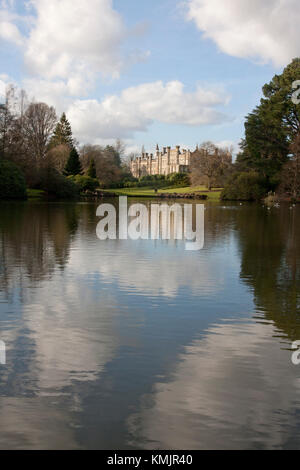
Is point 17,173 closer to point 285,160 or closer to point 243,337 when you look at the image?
point 285,160

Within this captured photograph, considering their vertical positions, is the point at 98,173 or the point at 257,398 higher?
the point at 98,173

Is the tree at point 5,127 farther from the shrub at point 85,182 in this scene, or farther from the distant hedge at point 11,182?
the shrub at point 85,182

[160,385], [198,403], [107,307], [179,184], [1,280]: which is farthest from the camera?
[179,184]

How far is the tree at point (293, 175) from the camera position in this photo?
151 ft

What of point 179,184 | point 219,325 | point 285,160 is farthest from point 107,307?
point 179,184

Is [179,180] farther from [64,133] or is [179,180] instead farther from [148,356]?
[148,356]

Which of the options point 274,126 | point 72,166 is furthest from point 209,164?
point 72,166

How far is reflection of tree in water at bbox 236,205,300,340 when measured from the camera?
5.79m

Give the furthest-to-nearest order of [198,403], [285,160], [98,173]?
[98,173] → [285,160] → [198,403]

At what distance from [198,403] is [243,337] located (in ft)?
5.42

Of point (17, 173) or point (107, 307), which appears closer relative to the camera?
point (107, 307)

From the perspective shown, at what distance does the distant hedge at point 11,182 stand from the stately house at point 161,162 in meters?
94.2

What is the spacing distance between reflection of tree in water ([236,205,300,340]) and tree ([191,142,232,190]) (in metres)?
54.5

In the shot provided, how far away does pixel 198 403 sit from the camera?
11.3 ft
